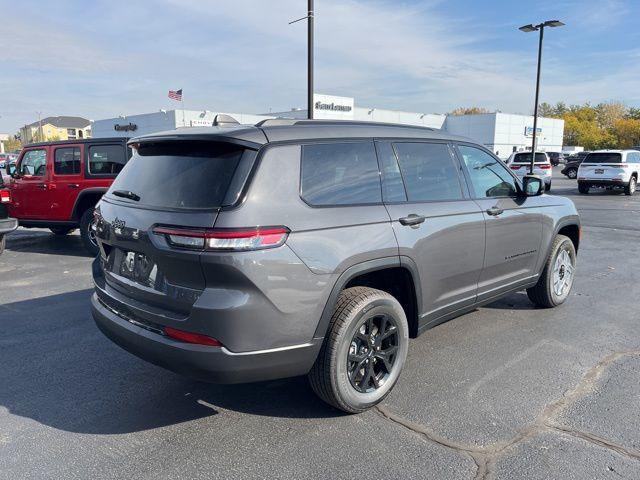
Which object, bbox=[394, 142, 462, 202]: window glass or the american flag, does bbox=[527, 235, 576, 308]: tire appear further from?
the american flag

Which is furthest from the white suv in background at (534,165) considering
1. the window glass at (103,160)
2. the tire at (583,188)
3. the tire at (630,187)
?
the window glass at (103,160)

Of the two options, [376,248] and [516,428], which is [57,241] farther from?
[516,428]

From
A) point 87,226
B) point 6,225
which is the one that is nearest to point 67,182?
point 87,226

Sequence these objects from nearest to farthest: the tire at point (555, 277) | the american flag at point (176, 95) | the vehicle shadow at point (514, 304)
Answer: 1. the tire at point (555, 277)
2. the vehicle shadow at point (514, 304)
3. the american flag at point (176, 95)

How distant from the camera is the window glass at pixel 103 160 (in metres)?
8.55

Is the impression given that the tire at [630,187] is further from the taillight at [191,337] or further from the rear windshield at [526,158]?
the taillight at [191,337]

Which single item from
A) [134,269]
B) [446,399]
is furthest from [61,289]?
[446,399]

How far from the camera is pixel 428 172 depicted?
3.77 metres

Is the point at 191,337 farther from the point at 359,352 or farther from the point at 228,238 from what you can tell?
the point at 359,352

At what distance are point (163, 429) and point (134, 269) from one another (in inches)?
39.1

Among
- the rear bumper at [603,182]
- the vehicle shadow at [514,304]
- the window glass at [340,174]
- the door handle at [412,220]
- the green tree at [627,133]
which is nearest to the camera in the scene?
the window glass at [340,174]

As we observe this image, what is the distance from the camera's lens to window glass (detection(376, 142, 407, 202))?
134 inches

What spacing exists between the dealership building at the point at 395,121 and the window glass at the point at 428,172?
4184 cm

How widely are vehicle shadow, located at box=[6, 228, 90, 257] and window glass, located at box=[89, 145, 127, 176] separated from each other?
1.46m
